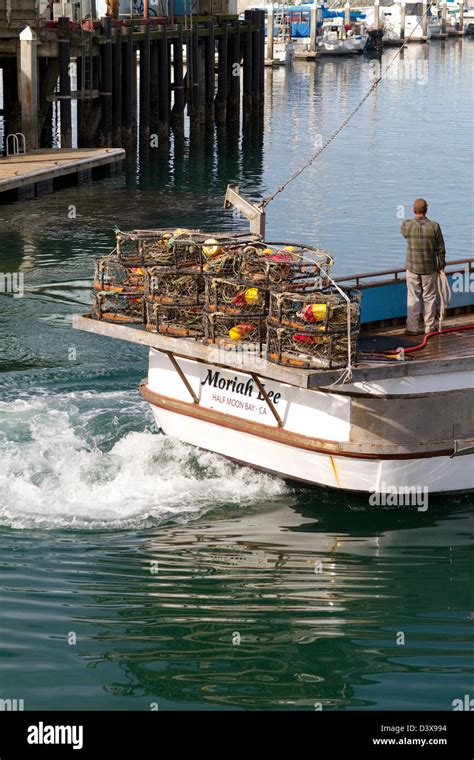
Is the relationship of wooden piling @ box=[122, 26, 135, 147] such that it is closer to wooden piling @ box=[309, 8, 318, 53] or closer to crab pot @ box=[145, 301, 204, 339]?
crab pot @ box=[145, 301, 204, 339]

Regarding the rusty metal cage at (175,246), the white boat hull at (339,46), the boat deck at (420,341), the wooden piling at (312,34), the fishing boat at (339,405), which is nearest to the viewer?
the fishing boat at (339,405)

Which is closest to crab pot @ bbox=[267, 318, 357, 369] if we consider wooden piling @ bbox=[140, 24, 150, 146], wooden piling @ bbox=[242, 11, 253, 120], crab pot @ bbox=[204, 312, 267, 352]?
crab pot @ bbox=[204, 312, 267, 352]

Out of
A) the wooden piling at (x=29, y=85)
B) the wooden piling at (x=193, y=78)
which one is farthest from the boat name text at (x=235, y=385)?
the wooden piling at (x=193, y=78)

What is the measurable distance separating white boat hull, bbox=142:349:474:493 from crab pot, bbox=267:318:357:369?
525mm

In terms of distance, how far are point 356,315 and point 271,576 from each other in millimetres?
2670

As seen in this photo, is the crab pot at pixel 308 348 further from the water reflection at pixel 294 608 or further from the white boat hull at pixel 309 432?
the water reflection at pixel 294 608

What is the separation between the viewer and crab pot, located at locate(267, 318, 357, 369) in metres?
12.9

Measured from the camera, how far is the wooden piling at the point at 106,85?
42719 mm

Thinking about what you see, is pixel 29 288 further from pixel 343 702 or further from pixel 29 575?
pixel 343 702

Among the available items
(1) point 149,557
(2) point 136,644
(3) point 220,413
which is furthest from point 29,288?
(2) point 136,644

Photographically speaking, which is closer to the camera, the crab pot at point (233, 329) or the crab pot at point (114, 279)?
the crab pot at point (233, 329)

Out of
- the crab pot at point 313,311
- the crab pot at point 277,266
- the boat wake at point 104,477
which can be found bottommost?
the boat wake at point 104,477

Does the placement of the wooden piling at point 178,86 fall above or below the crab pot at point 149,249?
above

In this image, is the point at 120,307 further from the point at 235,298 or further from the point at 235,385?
the point at 235,298
